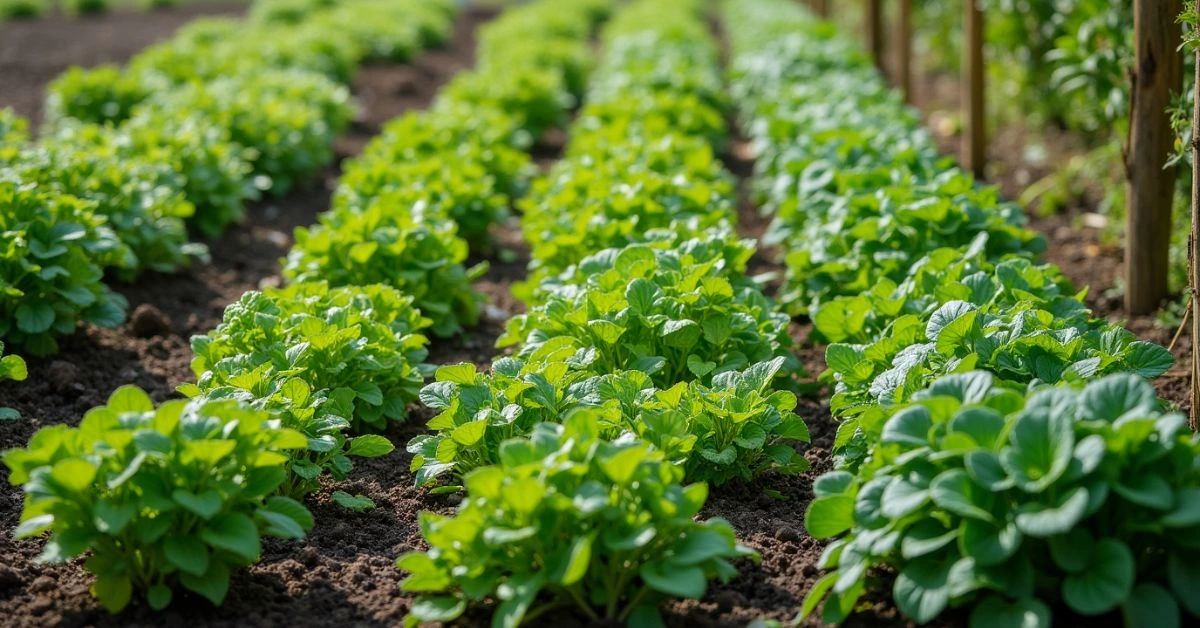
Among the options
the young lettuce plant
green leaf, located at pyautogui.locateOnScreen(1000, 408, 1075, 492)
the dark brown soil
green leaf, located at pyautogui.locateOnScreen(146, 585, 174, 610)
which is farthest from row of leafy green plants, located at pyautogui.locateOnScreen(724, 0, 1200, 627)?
the dark brown soil

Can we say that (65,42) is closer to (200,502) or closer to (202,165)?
(202,165)

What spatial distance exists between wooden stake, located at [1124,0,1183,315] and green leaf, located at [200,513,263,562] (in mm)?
3865

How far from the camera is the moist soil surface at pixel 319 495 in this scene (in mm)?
3037

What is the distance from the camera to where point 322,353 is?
3863mm

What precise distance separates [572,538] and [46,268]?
2.78m

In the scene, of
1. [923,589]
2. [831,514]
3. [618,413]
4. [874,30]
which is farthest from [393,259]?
[874,30]

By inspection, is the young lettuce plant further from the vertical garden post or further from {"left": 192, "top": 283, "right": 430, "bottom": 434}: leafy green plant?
the vertical garden post

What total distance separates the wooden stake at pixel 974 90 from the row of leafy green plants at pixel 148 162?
177 inches

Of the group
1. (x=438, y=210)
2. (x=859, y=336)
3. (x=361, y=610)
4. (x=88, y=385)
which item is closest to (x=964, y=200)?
(x=859, y=336)

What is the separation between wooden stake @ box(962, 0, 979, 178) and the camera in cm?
762

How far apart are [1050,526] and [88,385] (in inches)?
147

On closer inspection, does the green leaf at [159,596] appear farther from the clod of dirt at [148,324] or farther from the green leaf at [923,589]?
the clod of dirt at [148,324]

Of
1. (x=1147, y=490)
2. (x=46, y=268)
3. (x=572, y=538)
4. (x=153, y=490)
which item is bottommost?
(x=572, y=538)

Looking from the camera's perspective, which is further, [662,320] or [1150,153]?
[1150,153]
